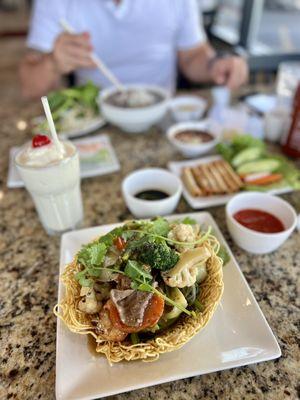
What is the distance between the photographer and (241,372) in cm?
75

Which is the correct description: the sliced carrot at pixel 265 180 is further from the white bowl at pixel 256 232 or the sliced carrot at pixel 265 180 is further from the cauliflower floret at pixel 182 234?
the cauliflower floret at pixel 182 234

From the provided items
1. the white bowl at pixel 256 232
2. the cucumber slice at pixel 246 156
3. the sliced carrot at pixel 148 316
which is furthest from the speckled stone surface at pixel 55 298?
the cucumber slice at pixel 246 156

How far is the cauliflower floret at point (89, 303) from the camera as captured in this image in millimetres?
783

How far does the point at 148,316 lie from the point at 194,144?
0.97 meters

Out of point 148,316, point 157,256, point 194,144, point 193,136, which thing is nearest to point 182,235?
point 157,256

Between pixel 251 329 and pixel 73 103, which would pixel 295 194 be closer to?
pixel 251 329

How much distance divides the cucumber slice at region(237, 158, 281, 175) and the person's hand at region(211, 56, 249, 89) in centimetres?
82

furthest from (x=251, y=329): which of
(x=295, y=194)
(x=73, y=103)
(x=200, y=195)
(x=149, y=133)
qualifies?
(x=73, y=103)

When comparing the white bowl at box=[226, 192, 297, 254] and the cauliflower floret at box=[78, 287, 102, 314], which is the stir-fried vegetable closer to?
the cauliflower floret at box=[78, 287, 102, 314]

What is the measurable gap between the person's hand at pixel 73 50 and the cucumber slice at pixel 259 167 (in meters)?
1.03

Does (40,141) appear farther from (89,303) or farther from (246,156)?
(246,156)

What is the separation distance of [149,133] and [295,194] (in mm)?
852

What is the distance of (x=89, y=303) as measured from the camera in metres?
0.78

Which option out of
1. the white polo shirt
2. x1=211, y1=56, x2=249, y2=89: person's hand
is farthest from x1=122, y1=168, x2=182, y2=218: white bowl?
the white polo shirt
